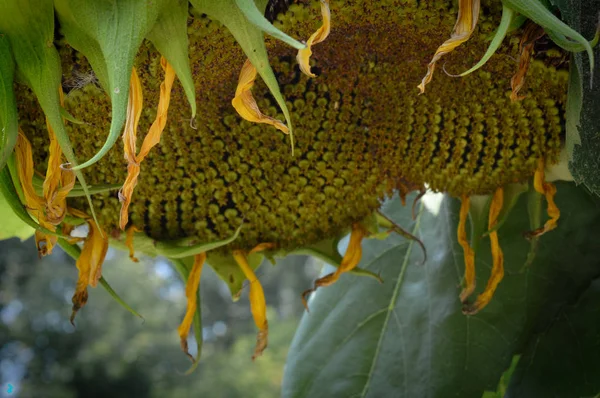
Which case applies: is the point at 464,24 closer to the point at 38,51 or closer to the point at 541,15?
the point at 541,15

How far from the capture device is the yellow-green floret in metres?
0.87

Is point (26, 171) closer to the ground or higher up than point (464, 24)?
closer to the ground

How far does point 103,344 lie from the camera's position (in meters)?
8.30

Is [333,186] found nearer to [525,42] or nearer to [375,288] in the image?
[525,42]

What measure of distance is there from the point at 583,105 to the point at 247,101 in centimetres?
27

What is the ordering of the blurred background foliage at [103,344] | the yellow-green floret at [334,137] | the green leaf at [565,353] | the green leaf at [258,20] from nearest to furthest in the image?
the green leaf at [258,20], the yellow-green floret at [334,137], the green leaf at [565,353], the blurred background foliage at [103,344]

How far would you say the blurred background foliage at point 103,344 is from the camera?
27.1 ft

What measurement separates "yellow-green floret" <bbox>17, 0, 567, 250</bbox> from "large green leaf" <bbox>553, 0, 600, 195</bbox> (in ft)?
0.29

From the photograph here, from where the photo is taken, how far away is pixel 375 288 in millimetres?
1440

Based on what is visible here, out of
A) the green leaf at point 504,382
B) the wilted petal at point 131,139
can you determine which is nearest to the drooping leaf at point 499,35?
the wilted petal at point 131,139

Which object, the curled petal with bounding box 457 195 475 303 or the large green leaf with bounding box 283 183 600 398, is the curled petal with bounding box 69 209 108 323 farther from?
the large green leaf with bounding box 283 183 600 398

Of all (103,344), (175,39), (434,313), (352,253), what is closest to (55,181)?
(175,39)

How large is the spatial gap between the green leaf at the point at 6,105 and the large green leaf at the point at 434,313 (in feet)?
2.42

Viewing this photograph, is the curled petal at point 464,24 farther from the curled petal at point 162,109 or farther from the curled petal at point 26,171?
the curled petal at point 26,171
